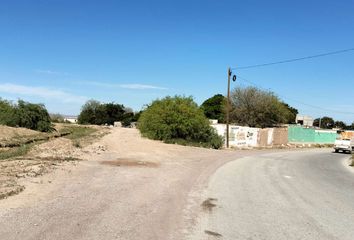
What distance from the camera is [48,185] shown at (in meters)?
12.0

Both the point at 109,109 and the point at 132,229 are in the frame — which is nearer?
the point at 132,229

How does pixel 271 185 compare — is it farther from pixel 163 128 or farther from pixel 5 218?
pixel 163 128

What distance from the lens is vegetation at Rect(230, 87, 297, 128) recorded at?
75.9m

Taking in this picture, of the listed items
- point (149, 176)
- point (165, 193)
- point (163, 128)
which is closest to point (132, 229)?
point (165, 193)

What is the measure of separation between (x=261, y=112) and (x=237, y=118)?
4.37m

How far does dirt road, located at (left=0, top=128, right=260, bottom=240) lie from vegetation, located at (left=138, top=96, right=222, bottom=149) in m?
23.2

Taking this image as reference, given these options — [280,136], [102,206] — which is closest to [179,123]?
[280,136]

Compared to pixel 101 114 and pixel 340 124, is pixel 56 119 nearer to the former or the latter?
pixel 101 114

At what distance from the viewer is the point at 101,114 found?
428ft

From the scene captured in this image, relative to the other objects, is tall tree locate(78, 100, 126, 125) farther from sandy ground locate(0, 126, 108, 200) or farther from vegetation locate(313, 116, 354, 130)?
sandy ground locate(0, 126, 108, 200)

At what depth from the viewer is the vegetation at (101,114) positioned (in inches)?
5094

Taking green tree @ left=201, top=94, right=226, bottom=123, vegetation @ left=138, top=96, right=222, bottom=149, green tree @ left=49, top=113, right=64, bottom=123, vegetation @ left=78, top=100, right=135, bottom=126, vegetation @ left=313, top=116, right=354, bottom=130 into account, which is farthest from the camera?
vegetation @ left=313, top=116, right=354, bottom=130

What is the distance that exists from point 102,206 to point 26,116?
1747 inches

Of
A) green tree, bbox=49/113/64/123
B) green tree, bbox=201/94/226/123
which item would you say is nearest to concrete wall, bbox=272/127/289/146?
green tree, bbox=201/94/226/123
